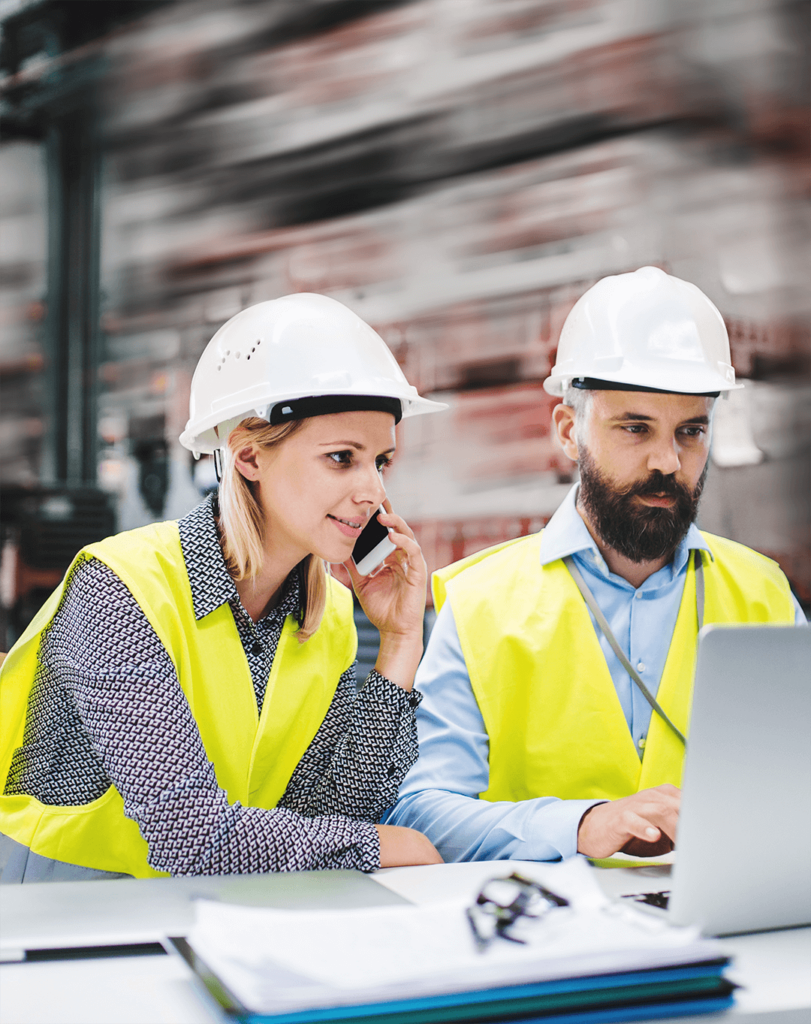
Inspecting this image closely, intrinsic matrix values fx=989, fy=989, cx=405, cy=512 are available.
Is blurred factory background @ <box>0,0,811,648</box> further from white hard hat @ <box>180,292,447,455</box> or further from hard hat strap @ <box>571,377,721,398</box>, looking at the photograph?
white hard hat @ <box>180,292,447,455</box>

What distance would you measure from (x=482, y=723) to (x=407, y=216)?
1682mm

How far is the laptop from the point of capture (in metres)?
0.83

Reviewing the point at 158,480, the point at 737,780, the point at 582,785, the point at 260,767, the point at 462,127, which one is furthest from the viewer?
the point at 158,480

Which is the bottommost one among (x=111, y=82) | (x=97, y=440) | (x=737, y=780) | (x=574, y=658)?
(x=574, y=658)

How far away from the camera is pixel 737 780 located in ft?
2.79

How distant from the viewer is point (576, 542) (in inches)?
77.7

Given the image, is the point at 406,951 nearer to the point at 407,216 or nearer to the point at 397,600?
the point at 397,600

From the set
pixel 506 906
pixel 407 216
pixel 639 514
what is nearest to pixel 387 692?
pixel 639 514

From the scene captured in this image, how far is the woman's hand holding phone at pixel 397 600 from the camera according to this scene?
173cm

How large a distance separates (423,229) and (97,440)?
1.44 meters

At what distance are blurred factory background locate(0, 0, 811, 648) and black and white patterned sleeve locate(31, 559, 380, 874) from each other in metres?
1.46

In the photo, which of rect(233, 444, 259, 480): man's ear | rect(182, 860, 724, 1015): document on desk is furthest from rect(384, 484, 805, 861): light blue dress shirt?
rect(182, 860, 724, 1015): document on desk

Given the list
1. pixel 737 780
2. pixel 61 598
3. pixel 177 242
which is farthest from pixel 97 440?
pixel 737 780

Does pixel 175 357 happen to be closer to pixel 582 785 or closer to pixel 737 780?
pixel 582 785
